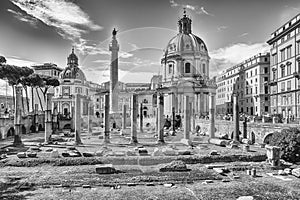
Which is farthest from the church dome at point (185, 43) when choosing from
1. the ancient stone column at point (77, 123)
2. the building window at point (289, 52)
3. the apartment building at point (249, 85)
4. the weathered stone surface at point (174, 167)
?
the weathered stone surface at point (174, 167)

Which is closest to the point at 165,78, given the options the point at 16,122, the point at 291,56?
the point at 291,56

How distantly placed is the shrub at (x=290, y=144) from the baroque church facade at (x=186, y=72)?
46.1m

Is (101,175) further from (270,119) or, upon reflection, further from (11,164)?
(270,119)

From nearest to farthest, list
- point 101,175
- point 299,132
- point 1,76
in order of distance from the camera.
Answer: point 101,175
point 299,132
point 1,76

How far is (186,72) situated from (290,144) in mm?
56312

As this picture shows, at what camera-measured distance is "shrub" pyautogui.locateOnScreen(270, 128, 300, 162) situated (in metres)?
18.3

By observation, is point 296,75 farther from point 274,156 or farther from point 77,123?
point 77,123

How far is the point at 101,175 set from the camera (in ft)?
47.5

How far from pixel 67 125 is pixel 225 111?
2114 inches

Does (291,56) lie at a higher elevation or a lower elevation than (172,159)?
higher

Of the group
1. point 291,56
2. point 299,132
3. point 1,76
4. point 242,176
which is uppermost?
point 291,56

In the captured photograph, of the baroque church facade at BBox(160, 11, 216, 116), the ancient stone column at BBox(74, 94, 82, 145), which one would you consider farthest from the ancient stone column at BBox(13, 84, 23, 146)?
the baroque church facade at BBox(160, 11, 216, 116)

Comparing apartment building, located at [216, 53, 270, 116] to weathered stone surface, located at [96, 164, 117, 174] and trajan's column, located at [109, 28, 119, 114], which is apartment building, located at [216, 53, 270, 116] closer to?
trajan's column, located at [109, 28, 119, 114]

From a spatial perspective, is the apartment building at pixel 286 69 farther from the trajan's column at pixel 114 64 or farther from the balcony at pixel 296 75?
the trajan's column at pixel 114 64
